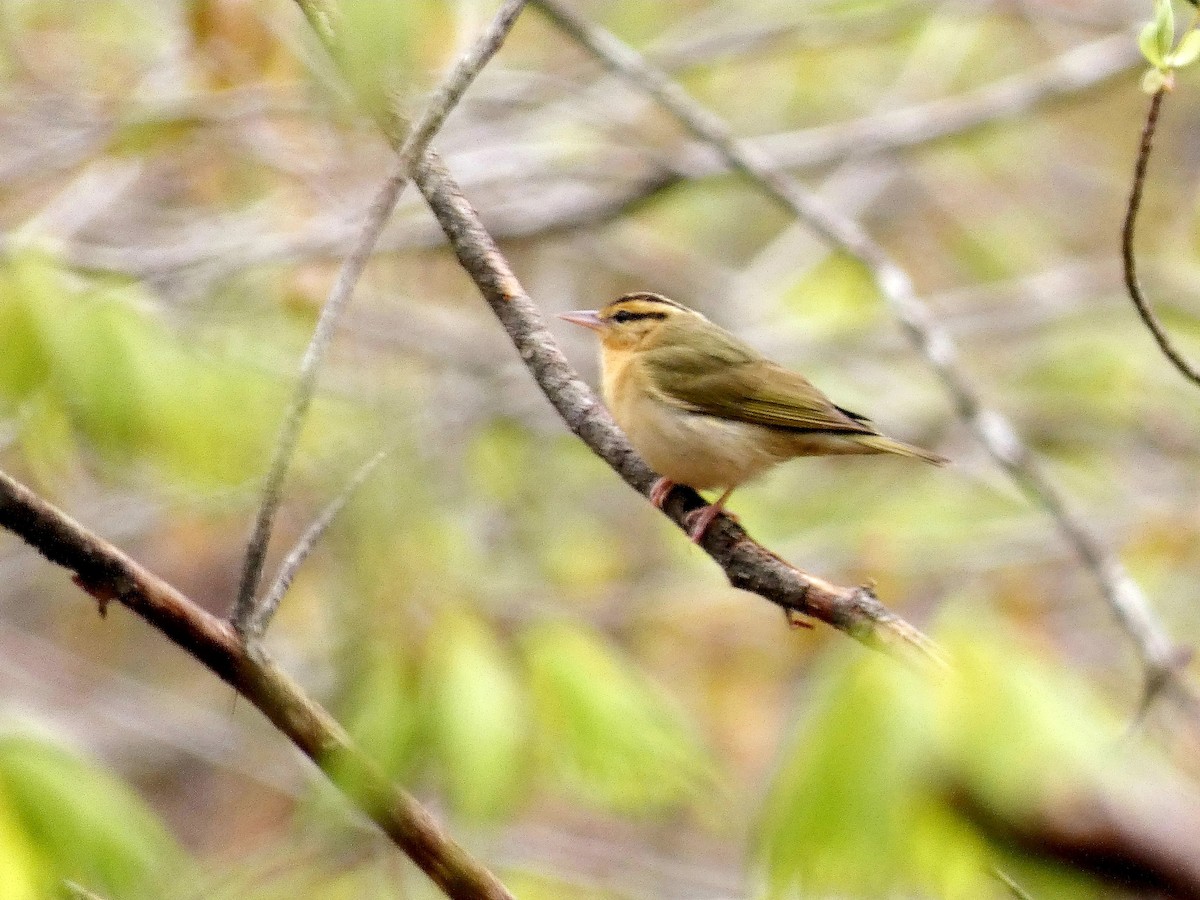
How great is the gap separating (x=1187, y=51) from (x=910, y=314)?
91.6 inches

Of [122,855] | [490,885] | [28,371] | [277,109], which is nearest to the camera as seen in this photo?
[490,885]

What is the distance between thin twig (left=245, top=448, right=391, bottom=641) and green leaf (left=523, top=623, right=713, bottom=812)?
1.36m

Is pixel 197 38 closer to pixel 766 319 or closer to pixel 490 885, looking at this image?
pixel 490 885

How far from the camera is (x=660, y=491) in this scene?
11.3 ft

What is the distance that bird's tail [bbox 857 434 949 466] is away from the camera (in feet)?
12.0

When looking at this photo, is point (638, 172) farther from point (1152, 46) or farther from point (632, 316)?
point (1152, 46)

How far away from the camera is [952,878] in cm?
148

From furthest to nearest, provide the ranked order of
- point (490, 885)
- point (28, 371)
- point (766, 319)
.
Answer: point (766, 319), point (28, 371), point (490, 885)

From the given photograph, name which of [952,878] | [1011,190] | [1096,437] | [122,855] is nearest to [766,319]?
[1096,437]

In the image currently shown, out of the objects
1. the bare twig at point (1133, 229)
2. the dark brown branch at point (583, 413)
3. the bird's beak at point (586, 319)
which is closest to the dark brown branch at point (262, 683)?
the dark brown branch at point (583, 413)

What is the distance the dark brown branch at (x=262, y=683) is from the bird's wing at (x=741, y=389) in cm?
223

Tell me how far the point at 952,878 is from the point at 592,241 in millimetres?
6596

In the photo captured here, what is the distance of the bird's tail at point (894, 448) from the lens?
12.0 ft

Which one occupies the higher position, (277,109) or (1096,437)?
(1096,437)
